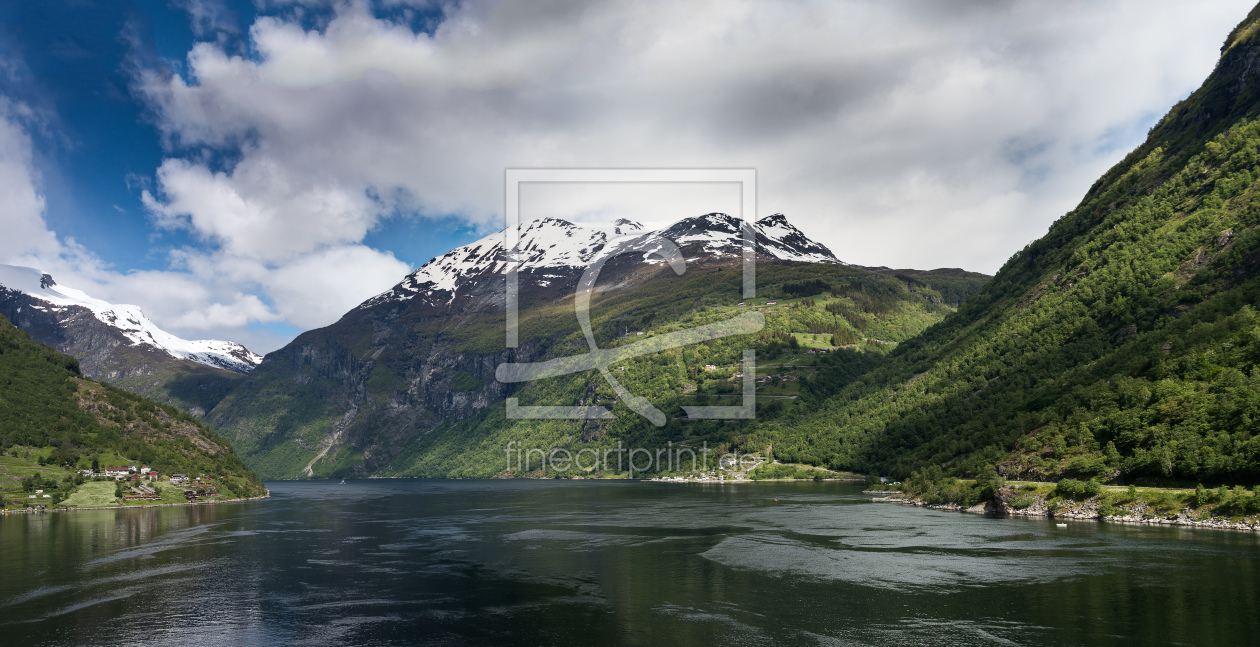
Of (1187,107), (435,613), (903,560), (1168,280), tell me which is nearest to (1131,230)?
(1168,280)

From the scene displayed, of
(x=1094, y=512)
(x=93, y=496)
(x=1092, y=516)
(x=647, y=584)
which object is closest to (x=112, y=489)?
(x=93, y=496)

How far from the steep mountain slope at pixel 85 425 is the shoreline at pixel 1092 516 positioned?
17433cm

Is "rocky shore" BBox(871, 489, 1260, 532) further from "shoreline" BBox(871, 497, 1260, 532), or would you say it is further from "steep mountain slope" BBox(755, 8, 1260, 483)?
"steep mountain slope" BBox(755, 8, 1260, 483)

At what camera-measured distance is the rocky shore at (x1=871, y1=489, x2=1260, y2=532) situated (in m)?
74.9

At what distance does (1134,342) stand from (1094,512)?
4246 centimetres

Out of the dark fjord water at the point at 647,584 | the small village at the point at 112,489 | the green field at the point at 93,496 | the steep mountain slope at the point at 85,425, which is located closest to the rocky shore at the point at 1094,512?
the dark fjord water at the point at 647,584

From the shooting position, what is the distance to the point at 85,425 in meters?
171

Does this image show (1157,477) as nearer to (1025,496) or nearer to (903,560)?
(1025,496)

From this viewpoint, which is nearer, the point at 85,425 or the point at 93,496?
the point at 93,496

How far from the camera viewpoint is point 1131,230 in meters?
152

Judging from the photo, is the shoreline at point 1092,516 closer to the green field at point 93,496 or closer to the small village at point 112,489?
the small village at point 112,489

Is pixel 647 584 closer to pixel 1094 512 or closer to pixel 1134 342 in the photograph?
pixel 1094 512

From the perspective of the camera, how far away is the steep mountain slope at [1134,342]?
87688 mm

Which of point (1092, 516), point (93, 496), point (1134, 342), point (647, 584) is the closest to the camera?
point (647, 584)
